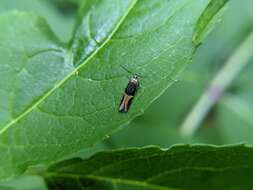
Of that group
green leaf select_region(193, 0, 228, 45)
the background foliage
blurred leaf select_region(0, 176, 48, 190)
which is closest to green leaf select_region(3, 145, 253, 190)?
green leaf select_region(193, 0, 228, 45)

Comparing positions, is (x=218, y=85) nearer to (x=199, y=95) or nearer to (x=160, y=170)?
(x=199, y=95)

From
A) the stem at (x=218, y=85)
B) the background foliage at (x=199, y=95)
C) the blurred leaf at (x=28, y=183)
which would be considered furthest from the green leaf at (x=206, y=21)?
the stem at (x=218, y=85)

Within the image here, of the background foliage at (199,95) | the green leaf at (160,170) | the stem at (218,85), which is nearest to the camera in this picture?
the green leaf at (160,170)

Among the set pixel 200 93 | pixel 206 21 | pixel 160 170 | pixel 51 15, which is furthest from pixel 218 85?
pixel 160 170

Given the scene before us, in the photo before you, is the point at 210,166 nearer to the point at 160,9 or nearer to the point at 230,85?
the point at 160,9

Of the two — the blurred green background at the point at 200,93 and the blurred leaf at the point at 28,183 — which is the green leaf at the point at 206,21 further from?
the blurred green background at the point at 200,93

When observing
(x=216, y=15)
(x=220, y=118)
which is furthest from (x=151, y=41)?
(x=220, y=118)

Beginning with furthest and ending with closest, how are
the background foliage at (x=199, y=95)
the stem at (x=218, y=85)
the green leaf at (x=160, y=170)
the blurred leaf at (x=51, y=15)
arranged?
the stem at (x=218, y=85)
the blurred leaf at (x=51, y=15)
the background foliage at (x=199, y=95)
the green leaf at (x=160, y=170)
